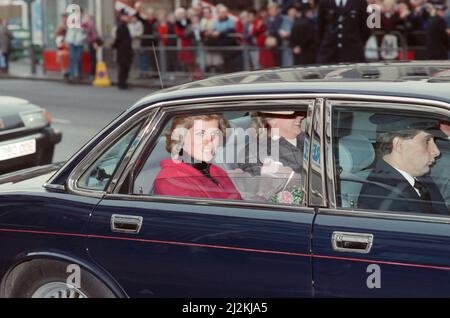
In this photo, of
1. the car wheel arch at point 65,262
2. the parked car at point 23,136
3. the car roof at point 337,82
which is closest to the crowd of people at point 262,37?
the parked car at point 23,136

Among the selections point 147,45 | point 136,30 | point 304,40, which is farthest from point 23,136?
point 136,30

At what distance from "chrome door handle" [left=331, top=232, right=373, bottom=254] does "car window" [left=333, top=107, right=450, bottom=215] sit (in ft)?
0.55

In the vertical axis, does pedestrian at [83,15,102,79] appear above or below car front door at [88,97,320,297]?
above

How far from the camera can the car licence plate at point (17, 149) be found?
8.60 meters

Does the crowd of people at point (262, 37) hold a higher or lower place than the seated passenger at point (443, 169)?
higher

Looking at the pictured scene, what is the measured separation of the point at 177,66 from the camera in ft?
69.9

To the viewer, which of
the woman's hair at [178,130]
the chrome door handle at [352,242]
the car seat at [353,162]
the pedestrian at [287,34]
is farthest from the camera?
the pedestrian at [287,34]

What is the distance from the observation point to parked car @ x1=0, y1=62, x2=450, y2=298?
3.61 meters

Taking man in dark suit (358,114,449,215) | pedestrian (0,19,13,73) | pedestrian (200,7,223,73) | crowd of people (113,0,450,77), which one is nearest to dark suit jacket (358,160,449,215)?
man in dark suit (358,114,449,215)

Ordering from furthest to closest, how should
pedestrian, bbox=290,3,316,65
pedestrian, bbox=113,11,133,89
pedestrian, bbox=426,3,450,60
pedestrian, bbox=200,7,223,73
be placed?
1. pedestrian, bbox=113,11,133,89
2. pedestrian, bbox=200,7,223,73
3. pedestrian, bbox=290,3,316,65
4. pedestrian, bbox=426,3,450,60

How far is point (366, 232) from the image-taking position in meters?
3.58

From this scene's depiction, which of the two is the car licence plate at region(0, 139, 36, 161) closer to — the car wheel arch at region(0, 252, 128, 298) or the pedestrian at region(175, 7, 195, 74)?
the car wheel arch at region(0, 252, 128, 298)

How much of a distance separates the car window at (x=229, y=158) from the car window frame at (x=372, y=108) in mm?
143

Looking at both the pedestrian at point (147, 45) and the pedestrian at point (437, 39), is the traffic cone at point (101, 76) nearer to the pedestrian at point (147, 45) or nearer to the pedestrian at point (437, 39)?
the pedestrian at point (147, 45)
